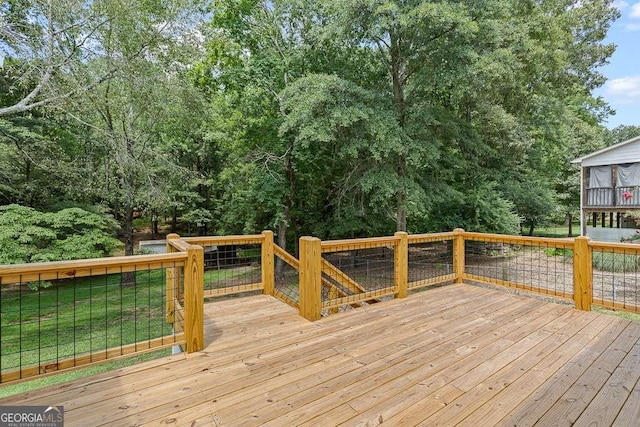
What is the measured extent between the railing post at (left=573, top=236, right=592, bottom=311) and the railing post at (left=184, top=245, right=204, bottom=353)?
4.32m

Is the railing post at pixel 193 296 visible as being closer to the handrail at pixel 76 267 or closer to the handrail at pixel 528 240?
the handrail at pixel 76 267

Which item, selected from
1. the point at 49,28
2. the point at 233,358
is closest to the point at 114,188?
the point at 49,28

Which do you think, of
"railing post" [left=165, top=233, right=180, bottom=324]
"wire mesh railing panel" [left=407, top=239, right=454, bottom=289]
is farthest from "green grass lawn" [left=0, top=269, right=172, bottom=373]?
"wire mesh railing panel" [left=407, top=239, right=454, bottom=289]

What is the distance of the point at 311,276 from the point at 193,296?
1.29m

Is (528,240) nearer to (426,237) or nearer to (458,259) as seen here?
(458,259)

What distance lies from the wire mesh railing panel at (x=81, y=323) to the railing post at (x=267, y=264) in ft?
4.42

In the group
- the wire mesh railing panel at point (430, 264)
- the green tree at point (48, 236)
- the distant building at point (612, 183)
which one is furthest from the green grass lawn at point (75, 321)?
the distant building at point (612, 183)

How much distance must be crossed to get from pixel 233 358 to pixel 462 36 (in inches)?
317

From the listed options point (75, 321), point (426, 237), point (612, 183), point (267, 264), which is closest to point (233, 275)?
point (75, 321)

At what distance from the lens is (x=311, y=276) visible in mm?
3736

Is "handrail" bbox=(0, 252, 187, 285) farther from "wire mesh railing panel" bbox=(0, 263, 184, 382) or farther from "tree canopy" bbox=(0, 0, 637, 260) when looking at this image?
"tree canopy" bbox=(0, 0, 637, 260)

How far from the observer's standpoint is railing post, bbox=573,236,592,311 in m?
4.01

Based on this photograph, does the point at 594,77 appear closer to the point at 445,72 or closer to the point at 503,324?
the point at 445,72

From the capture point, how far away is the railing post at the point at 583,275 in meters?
4.01
